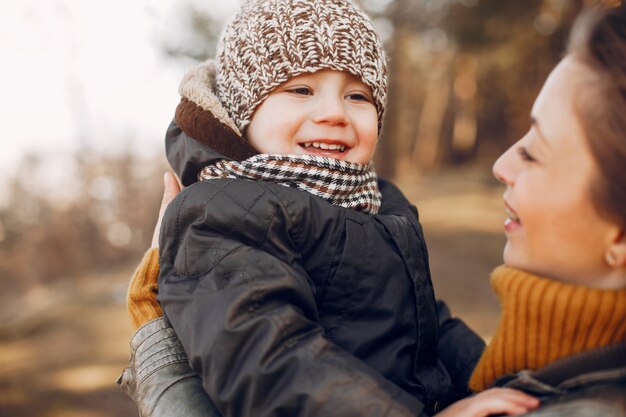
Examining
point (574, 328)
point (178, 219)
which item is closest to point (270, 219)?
point (178, 219)

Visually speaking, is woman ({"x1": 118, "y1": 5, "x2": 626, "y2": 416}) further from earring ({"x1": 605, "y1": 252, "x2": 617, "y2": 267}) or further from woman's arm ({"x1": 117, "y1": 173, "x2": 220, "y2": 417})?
woman's arm ({"x1": 117, "y1": 173, "x2": 220, "y2": 417})

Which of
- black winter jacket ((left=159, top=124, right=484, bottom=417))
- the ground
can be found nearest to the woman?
black winter jacket ((left=159, top=124, right=484, bottom=417))

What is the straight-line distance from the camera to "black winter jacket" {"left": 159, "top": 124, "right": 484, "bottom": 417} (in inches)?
51.3

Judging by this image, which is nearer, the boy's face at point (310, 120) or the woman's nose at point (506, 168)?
the woman's nose at point (506, 168)

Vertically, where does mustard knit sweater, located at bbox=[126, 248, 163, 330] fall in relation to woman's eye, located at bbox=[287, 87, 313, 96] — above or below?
below

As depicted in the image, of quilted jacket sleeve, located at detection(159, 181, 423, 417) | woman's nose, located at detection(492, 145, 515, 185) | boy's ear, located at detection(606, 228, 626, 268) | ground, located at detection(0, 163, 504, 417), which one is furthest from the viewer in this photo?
ground, located at detection(0, 163, 504, 417)

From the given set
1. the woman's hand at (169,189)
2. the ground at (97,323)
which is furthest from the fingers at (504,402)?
the ground at (97,323)

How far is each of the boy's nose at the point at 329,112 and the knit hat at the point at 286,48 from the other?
11cm

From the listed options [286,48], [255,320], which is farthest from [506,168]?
[286,48]

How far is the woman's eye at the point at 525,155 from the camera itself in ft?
4.34

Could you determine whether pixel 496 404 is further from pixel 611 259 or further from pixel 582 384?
pixel 611 259

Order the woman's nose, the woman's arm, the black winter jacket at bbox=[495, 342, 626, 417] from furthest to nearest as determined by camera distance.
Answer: the woman's arm < the woman's nose < the black winter jacket at bbox=[495, 342, 626, 417]

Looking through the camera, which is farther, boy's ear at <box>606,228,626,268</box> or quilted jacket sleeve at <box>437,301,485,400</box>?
quilted jacket sleeve at <box>437,301,485,400</box>

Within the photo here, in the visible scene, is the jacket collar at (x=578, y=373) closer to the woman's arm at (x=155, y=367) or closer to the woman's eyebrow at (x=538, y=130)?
the woman's eyebrow at (x=538, y=130)
